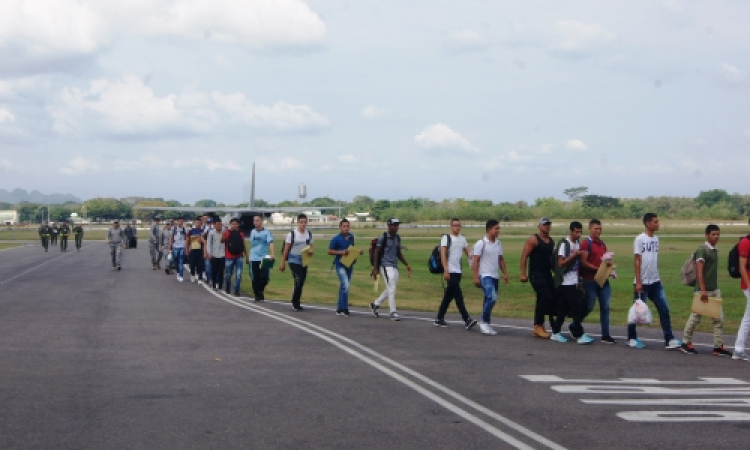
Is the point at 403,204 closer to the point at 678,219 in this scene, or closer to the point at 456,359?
the point at 678,219

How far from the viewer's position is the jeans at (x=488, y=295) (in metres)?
14.0

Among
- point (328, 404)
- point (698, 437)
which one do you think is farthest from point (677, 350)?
point (328, 404)

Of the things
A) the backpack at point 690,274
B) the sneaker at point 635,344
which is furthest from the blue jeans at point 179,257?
the backpack at point 690,274

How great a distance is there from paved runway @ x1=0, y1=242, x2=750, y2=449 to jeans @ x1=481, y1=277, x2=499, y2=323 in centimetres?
45

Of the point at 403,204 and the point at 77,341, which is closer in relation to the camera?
the point at 77,341

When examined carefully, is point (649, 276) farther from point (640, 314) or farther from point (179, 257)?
point (179, 257)

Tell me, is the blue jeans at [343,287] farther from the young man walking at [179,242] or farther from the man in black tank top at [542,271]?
the young man walking at [179,242]

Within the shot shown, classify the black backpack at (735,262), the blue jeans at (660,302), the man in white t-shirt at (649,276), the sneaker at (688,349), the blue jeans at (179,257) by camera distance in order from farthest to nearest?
the blue jeans at (179,257), the blue jeans at (660,302), the man in white t-shirt at (649,276), the sneaker at (688,349), the black backpack at (735,262)

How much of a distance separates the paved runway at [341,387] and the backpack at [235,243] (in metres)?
5.11

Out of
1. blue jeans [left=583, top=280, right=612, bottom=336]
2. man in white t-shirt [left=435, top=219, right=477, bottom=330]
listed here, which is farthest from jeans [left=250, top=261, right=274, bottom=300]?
blue jeans [left=583, top=280, right=612, bottom=336]

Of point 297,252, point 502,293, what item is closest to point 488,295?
point 297,252

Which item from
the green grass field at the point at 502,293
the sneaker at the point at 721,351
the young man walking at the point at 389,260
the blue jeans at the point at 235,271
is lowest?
the green grass field at the point at 502,293

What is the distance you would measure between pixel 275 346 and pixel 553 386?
4193 millimetres

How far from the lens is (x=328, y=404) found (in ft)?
27.1
